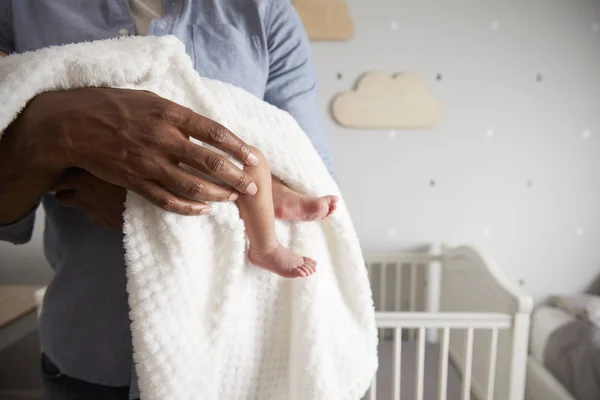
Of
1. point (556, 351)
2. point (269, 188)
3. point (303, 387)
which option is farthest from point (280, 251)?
point (556, 351)

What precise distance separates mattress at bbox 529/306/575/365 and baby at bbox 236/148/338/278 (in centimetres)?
120

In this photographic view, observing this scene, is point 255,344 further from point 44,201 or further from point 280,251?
point 44,201

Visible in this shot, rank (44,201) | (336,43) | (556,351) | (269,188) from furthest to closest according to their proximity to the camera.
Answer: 1. (336,43)
2. (556,351)
3. (44,201)
4. (269,188)

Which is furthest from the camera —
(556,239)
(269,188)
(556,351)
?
(556,239)

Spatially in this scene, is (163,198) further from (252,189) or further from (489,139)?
(489,139)

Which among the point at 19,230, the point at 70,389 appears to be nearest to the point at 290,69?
the point at 19,230

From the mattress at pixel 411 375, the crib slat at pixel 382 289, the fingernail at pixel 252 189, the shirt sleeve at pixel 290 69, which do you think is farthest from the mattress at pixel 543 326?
the fingernail at pixel 252 189

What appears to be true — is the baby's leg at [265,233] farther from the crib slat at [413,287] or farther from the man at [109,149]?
the crib slat at [413,287]

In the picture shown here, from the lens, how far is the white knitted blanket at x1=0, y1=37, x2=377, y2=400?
45cm

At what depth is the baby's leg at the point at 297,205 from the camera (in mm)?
550

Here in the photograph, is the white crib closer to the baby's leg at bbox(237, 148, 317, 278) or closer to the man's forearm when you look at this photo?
the baby's leg at bbox(237, 148, 317, 278)

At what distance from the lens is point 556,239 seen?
155 cm

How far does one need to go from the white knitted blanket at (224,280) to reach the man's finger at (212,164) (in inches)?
1.7

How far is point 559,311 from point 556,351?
0.21 metres
